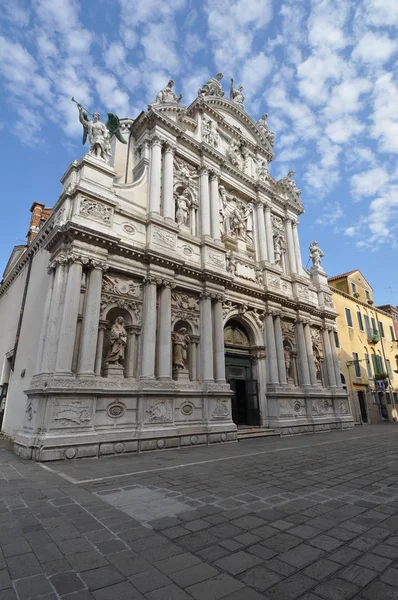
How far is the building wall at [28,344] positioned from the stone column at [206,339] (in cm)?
583

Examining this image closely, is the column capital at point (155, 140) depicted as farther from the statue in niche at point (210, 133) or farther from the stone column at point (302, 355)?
the stone column at point (302, 355)

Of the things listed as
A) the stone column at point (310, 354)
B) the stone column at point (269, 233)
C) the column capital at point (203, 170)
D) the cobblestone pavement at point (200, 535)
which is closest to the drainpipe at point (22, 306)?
the cobblestone pavement at point (200, 535)

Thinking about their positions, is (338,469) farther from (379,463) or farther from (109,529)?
(109,529)

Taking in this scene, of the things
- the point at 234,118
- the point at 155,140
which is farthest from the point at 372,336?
the point at 155,140

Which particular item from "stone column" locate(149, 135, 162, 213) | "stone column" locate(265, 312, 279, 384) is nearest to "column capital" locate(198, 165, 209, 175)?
"stone column" locate(149, 135, 162, 213)

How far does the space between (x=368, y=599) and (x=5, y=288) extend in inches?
864

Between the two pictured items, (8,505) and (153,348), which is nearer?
(8,505)

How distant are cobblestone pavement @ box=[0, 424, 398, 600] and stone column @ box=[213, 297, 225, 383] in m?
6.46

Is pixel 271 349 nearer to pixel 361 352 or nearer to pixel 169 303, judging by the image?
pixel 169 303

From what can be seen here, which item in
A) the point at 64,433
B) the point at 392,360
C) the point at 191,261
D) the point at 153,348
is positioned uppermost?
the point at 191,261

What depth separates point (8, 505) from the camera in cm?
429

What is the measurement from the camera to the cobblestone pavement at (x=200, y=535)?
2.41 meters

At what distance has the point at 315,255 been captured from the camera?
2162 centimetres

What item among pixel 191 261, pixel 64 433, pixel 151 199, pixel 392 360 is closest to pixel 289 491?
pixel 64 433
